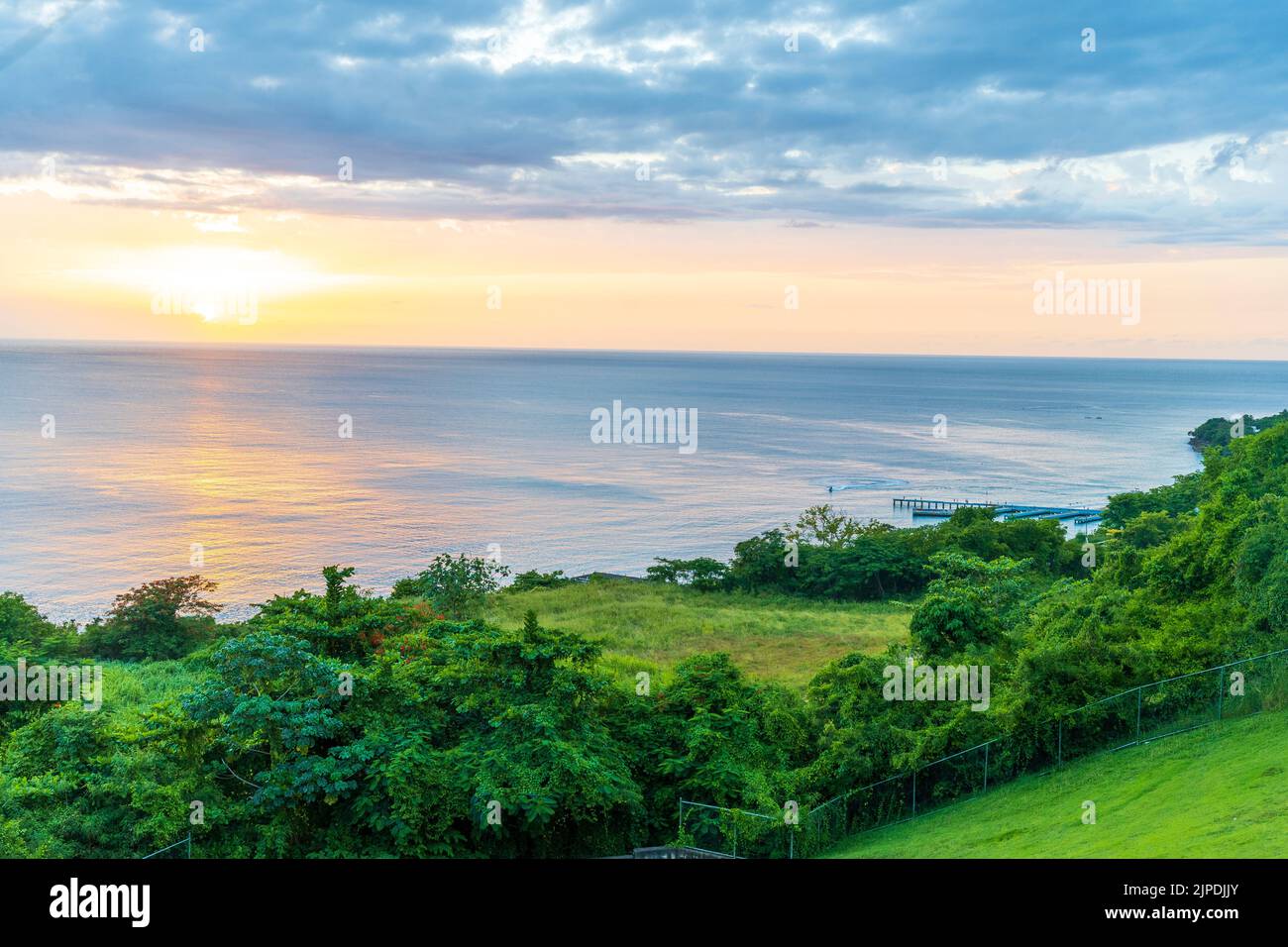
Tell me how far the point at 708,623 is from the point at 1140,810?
97.9 ft

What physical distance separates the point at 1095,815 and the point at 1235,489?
1603cm

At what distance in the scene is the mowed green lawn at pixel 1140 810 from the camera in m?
14.2

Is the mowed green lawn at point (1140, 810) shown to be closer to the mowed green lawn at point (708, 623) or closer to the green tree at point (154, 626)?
the mowed green lawn at point (708, 623)

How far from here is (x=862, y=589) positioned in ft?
194

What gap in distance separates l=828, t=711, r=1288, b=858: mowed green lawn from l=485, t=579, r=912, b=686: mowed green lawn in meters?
12.8

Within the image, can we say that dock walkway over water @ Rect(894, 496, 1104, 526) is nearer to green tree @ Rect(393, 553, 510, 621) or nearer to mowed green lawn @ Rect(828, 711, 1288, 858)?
green tree @ Rect(393, 553, 510, 621)

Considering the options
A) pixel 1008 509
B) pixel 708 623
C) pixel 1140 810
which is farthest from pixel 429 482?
pixel 1140 810

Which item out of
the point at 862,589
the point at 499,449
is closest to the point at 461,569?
the point at 862,589

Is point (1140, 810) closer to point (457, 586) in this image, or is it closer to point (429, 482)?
point (457, 586)

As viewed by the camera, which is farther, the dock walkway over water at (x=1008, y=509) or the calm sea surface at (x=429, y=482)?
the dock walkway over water at (x=1008, y=509)

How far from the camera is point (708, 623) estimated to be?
151ft

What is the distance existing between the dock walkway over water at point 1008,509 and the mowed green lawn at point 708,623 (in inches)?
1625

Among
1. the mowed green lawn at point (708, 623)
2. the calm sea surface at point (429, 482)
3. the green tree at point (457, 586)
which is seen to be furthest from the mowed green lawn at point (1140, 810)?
the calm sea surface at point (429, 482)

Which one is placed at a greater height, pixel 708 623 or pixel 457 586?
pixel 457 586
